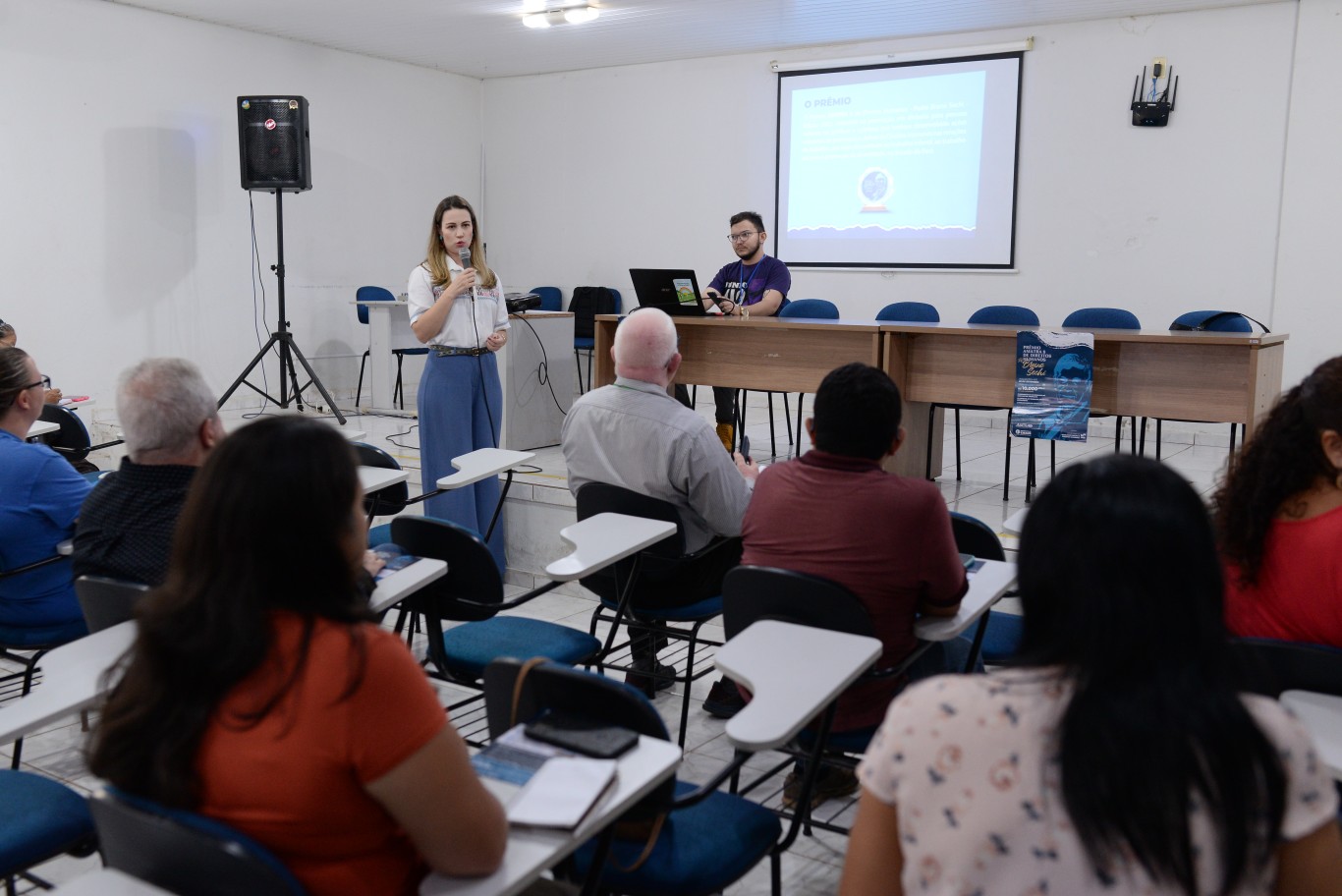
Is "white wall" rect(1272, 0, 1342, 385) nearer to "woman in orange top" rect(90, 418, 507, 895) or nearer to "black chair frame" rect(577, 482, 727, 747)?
"black chair frame" rect(577, 482, 727, 747)

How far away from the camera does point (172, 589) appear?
123 cm

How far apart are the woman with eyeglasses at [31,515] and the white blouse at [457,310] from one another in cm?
172

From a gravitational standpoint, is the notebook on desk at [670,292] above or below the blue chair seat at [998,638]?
above

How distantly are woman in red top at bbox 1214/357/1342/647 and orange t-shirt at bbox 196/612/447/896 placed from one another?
1.44 metres

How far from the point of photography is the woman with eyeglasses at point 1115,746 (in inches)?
37.4

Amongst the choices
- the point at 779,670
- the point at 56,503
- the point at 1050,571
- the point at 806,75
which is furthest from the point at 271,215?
the point at 1050,571

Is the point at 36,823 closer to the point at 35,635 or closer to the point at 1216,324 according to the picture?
the point at 35,635

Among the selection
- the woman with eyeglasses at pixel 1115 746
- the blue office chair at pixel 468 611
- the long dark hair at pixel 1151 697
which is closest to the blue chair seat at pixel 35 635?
the blue office chair at pixel 468 611

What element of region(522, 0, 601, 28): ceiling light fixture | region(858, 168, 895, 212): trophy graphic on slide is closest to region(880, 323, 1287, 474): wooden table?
region(858, 168, 895, 212): trophy graphic on slide

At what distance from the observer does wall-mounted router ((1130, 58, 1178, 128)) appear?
6590mm

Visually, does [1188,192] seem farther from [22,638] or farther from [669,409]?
[22,638]

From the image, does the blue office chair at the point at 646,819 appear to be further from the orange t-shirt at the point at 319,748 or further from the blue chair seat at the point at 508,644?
the blue chair seat at the point at 508,644

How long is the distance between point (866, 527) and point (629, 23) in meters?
6.08

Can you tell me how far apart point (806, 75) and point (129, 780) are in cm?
759
